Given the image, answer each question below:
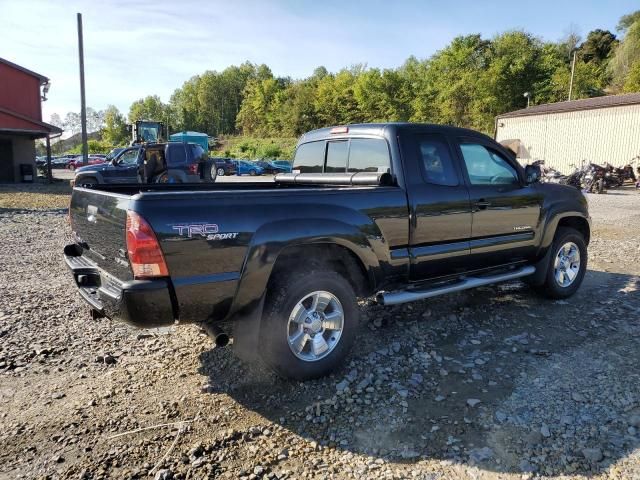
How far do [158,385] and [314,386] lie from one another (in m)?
1.18

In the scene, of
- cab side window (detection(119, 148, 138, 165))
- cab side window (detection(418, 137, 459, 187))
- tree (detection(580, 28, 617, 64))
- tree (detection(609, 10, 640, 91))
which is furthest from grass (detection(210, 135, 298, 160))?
cab side window (detection(418, 137, 459, 187))

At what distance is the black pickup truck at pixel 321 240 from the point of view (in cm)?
303

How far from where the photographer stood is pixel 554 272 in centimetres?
552

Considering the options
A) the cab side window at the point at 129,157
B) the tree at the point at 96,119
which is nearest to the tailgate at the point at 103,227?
the cab side window at the point at 129,157

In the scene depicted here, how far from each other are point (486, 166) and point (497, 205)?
422 mm

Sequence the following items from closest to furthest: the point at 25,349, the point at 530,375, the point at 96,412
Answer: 1. the point at 96,412
2. the point at 530,375
3. the point at 25,349

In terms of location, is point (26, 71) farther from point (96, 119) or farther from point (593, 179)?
point (96, 119)

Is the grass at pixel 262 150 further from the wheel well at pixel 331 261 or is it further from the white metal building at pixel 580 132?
the wheel well at pixel 331 261

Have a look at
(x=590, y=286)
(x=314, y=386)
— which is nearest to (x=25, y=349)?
(x=314, y=386)

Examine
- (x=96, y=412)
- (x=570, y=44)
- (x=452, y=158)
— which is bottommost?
(x=96, y=412)

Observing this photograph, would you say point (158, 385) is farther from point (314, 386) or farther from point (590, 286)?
point (590, 286)

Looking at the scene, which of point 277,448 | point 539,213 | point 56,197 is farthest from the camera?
point 56,197

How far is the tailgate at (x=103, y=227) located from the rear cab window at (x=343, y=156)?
2275mm

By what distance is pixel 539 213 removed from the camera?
5.29m
